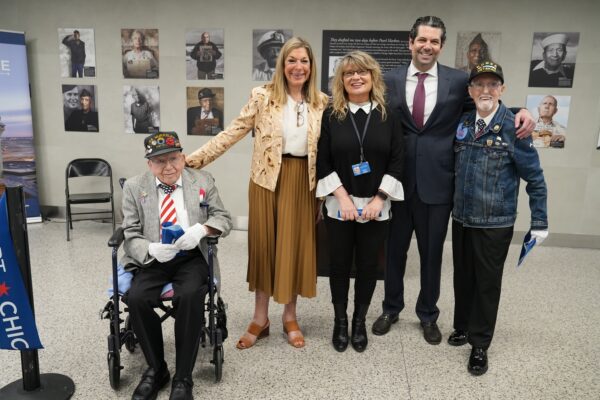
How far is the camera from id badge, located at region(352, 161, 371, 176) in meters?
2.46

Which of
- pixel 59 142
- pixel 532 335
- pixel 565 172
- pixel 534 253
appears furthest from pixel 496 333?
pixel 59 142

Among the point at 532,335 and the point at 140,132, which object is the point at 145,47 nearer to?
the point at 140,132

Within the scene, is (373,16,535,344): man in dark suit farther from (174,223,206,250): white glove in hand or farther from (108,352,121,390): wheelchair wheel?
(108,352,121,390): wheelchair wheel

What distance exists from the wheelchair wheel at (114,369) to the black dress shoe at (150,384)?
135 mm

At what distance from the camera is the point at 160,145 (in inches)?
91.7

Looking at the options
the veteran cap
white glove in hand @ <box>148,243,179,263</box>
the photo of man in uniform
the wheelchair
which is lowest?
the wheelchair

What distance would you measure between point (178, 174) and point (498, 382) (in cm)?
204

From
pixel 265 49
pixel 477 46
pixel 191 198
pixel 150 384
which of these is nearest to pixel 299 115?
pixel 191 198

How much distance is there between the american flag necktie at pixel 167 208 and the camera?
241cm

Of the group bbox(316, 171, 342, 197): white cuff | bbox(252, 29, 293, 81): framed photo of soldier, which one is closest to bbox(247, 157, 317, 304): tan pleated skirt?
bbox(316, 171, 342, 197): white cuff

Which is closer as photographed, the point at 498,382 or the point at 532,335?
the point at 498,382

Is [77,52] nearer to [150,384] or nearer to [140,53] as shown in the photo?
[140,53]

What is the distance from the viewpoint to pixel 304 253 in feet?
8.80

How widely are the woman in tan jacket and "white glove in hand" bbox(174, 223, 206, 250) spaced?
41 centimetres
